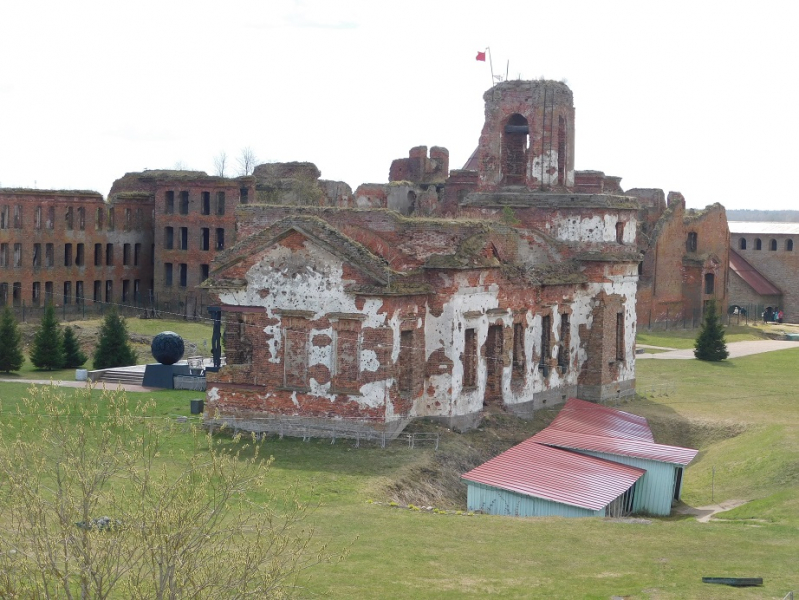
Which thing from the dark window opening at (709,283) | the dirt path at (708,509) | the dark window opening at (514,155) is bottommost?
the dirt path at (708,509)

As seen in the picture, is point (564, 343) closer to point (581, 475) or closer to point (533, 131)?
point (533, 131)

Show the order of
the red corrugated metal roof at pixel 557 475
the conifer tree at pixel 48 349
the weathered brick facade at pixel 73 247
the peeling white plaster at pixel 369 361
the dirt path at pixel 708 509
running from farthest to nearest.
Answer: the weathered brick facade at pixel 73 247 → the conifer tree at pixel 48 349 → the peeling white plaster at pixel 369 361 → the dirt path at pixel 708 509 → the red corrugated metal roof at pixel 557 475

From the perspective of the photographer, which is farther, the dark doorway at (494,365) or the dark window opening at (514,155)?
the dark window opening at (514,155)

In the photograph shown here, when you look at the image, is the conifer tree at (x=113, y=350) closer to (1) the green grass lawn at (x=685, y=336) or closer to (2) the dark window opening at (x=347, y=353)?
(2) the dark window opening at (x=347, y=353)

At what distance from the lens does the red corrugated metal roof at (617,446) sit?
28328 millimetres

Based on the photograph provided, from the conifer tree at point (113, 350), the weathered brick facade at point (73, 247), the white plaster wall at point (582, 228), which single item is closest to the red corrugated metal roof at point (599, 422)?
the white plaster wall at point (582, 228)

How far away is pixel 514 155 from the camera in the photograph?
40.7 metres

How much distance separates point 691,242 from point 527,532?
46668mm

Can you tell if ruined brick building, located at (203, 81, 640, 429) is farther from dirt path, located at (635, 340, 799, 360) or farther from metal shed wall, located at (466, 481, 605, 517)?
dirt path, located at (635, 340, 799, 360)

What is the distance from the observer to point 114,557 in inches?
567

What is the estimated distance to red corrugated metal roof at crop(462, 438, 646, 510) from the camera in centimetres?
2489

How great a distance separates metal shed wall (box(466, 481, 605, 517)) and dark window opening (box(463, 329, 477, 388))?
260 inches

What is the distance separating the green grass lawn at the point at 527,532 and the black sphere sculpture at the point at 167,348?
4.21 meters

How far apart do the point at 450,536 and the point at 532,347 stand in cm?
1380
